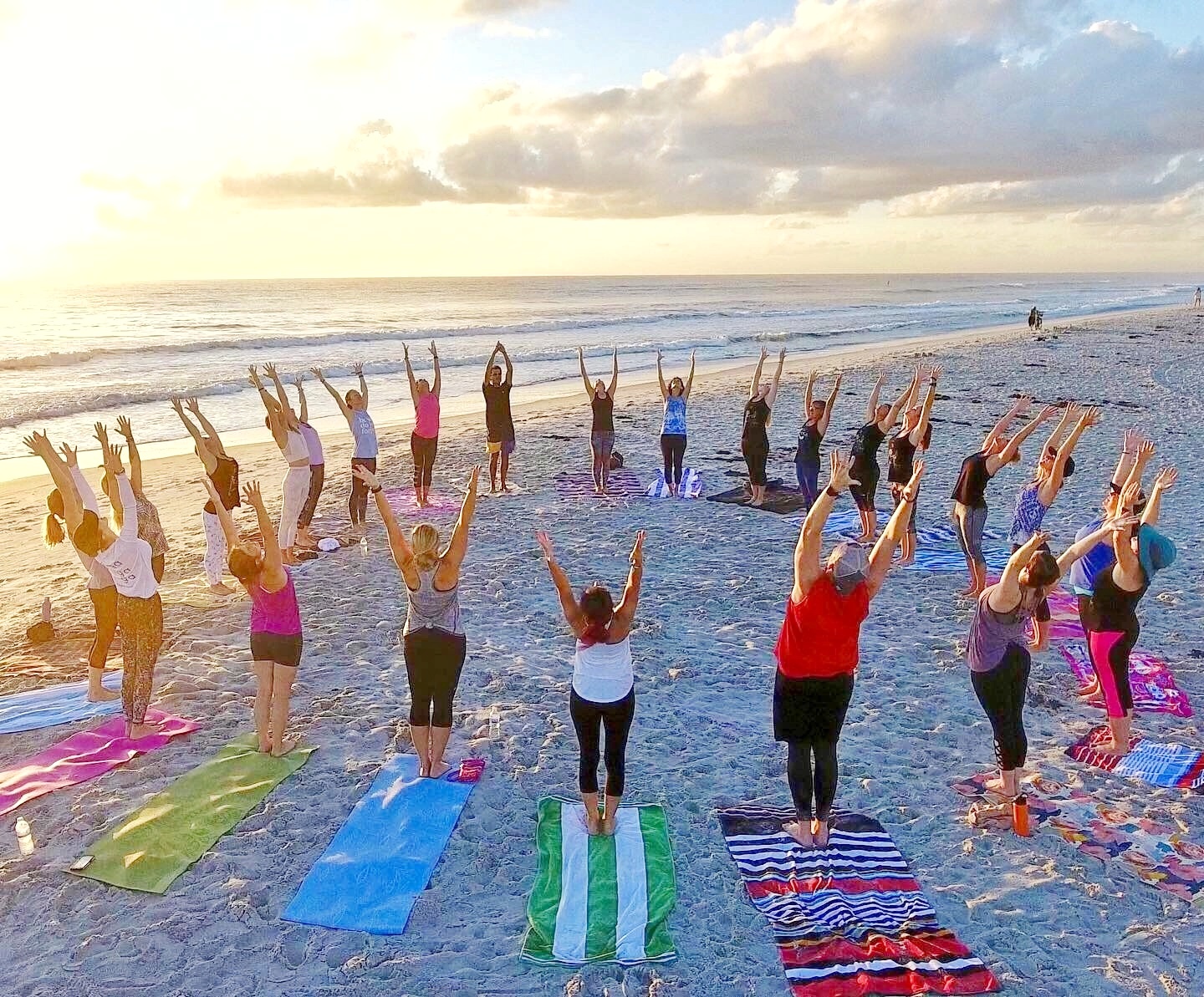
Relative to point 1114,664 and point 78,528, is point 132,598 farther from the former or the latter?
point 1114,664

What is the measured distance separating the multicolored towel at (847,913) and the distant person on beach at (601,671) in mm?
1014

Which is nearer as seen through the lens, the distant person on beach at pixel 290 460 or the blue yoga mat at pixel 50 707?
the blue yoga mat at pixel 50 707

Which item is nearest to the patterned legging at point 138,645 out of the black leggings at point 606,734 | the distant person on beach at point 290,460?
the distant person on beach at point 290,460

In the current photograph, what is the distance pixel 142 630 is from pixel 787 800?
491 cm

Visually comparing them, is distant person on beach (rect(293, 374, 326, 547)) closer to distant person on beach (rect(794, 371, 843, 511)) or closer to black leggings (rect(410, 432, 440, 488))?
black leggings (rect(410, 432, 440, 488))

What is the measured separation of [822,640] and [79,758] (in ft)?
17.9

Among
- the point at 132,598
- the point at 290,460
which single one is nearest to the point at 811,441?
the point at 290,460

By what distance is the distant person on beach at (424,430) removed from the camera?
38.8 feet

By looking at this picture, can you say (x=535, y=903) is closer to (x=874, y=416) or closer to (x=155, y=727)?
(x=155, y=727)

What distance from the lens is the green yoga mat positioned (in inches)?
199

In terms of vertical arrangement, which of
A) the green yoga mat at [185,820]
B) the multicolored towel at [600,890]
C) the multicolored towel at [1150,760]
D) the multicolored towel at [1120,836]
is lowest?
the multicolored towel at [600,890]

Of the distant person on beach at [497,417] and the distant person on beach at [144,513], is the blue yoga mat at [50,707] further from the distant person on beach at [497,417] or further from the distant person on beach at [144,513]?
the distant person on beach at [497,417]

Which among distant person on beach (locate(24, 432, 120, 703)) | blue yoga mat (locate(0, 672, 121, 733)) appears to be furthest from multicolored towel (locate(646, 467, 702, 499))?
blue yoga mat (locate(0, 672, 121, 733))

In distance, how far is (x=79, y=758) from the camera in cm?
621
